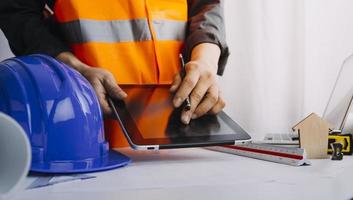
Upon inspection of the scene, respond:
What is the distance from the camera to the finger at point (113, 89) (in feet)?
2.34

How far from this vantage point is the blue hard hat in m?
0.56

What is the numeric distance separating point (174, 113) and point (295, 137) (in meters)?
0.29

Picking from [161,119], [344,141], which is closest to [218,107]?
[161,119]

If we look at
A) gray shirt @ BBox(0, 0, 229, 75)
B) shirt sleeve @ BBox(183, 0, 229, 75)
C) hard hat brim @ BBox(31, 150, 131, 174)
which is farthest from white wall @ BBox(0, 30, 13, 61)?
hard hat brim @ BBox(31, 150, 131, 174)

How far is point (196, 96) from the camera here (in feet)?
2.45

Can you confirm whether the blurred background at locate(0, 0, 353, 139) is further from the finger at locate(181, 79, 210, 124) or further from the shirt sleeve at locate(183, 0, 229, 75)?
the finger at locate(181, 79, 210, 124)

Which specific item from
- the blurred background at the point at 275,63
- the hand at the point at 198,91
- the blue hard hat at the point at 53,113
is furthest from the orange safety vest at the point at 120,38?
the blurred background at the point at 275,63

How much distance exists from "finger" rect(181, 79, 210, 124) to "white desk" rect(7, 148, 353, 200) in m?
0.07

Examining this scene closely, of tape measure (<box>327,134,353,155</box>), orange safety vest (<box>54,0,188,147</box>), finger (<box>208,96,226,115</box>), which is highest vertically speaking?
orange safety vest (<box>54,0,188,147</box>)

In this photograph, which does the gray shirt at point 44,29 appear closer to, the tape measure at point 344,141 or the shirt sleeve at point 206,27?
the shirt sleeve at point 206,27

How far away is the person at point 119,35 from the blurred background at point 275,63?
438 millimetres

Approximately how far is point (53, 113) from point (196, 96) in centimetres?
27

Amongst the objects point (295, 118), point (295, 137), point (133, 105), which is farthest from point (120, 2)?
point (295, 118)

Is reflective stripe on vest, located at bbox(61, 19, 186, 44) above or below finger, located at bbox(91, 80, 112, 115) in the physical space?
above
